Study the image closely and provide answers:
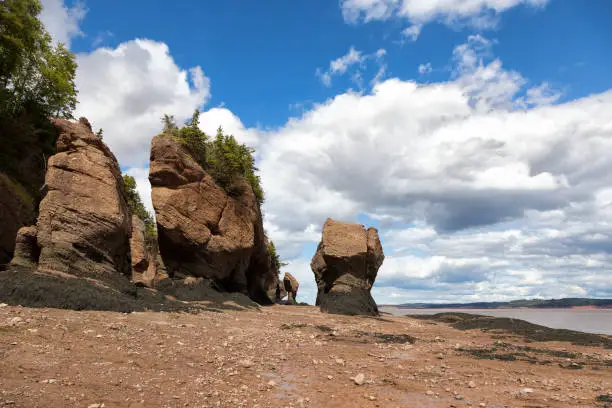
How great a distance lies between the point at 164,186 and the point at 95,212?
760cm

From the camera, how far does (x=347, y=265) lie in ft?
107

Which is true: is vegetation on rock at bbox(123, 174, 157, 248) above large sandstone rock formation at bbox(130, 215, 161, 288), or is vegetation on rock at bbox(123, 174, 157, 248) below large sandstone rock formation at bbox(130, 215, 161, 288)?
above

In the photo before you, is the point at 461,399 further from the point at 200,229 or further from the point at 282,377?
the point at 200,229

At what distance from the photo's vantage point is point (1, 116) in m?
23.7

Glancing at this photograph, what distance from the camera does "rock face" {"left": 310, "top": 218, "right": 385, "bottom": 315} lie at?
3138cm

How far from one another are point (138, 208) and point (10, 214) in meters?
26.2

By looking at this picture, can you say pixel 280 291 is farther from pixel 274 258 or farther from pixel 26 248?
pixel 26 248

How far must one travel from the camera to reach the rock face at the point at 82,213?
18.4 meters

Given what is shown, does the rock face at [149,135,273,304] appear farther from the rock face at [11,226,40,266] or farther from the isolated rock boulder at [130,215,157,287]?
the rock face at [11,226,40,266]

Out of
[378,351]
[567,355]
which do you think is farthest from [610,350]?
[378,351]

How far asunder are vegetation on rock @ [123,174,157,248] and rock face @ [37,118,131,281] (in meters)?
16.0

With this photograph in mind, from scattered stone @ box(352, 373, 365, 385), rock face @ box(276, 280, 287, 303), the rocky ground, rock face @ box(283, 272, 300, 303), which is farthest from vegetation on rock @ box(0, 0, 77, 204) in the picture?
rock face @ box(283, 272, 300, 303)

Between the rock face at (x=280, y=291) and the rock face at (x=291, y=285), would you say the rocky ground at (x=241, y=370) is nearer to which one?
the rock face at (x=280, y=291)

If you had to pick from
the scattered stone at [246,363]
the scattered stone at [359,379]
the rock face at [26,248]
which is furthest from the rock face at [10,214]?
the scattered stone at [359,379]
